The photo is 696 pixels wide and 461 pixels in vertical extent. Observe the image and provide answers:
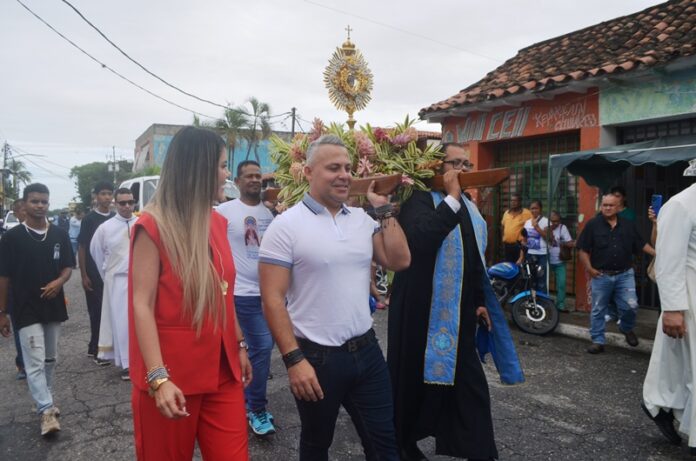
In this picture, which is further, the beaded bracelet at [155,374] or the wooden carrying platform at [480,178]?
the wooden carrying platform at [480,178]

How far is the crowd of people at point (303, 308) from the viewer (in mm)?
2240

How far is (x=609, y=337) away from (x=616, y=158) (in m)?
2.29

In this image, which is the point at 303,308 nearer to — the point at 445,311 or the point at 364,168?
the point at 364,168

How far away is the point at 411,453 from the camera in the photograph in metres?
3.63

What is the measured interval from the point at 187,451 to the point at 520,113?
934cm

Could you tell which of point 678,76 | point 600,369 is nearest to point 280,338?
A: point 600,369

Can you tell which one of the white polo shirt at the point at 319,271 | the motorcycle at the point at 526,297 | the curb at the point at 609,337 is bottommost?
→ the curb at the point at 609,337

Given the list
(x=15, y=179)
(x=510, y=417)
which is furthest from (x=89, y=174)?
(x=510, y=417)

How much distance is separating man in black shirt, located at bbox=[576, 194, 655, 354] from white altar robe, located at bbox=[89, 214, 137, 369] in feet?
17.4

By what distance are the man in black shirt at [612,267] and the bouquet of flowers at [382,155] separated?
4.37m

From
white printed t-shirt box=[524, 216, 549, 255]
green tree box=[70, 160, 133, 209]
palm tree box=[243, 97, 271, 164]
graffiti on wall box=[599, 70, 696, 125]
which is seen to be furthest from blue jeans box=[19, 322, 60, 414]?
green tree box=[70, 160, 133, 209]

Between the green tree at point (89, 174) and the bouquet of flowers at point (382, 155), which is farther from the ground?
the green tree at point (89, 174)

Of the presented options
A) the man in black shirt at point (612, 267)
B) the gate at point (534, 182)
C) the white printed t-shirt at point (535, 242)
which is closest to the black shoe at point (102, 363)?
the man in black shirt at point (612, 267)

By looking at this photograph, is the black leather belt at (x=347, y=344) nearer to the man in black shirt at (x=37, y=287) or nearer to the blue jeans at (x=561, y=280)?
the man in black shirt at (x=37, y=287)
